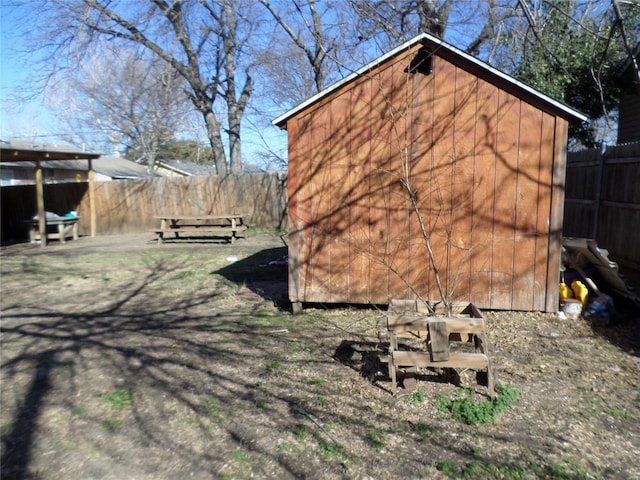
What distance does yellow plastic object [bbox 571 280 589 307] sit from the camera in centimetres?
621

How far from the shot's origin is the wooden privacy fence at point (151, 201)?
664 inches

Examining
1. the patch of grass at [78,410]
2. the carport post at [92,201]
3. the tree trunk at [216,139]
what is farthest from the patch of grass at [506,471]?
the tree trunk at [216,139]

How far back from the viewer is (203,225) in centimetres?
1561

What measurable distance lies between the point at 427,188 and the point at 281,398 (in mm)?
3387

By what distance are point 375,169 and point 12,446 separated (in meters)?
4.66

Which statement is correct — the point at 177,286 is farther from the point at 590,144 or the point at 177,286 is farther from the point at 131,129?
the point at 131,129

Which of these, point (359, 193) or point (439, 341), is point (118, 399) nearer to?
point (439, 341)

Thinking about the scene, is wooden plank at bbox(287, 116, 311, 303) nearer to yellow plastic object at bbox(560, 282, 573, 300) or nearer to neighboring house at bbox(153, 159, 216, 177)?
yellow plastic object at bbox(560, 282, 573, 300)

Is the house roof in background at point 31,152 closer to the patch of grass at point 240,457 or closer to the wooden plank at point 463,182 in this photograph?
the wooden plank at point 463,182

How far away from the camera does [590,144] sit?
565 inches

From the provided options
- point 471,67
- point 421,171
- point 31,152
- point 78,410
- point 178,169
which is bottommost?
point 78,410

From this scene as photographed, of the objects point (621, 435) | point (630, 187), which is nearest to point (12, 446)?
point (621, 435)

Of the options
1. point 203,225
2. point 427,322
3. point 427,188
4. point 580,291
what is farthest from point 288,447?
point 203,225

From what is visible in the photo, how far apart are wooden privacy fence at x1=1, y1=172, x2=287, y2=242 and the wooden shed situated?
10239mm
